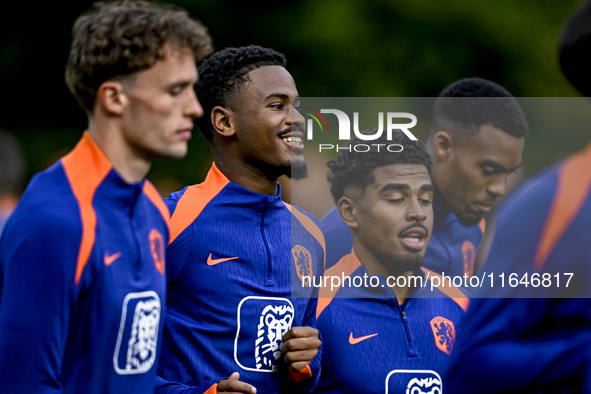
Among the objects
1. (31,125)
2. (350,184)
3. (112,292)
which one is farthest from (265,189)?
(31,125)

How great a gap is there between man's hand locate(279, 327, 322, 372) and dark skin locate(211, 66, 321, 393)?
26.6 inches

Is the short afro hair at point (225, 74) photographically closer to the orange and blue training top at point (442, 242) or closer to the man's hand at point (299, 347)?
the orange and blue training top at point (442, 242)

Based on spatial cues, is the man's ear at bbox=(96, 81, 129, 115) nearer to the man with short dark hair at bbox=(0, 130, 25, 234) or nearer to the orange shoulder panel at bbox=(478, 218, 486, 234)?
the orange shoulder panel at bbox=(478, 218, 486, 234)

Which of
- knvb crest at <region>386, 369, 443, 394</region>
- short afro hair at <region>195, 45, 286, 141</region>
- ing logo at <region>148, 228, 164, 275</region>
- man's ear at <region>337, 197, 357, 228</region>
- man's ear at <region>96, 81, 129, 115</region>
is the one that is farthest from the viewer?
short afro hair at <region>195, 45, 286, 141</region>

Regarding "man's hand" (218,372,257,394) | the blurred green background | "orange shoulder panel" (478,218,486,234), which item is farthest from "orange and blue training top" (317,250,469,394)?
the blurred green background

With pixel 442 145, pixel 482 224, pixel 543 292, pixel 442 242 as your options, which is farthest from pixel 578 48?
pixel 442 242

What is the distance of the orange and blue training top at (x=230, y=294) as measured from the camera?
2.82 m

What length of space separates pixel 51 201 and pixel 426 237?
152cm

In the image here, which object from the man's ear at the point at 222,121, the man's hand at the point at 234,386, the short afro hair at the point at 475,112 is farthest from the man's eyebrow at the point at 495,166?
the man's hand at the point at 234,386

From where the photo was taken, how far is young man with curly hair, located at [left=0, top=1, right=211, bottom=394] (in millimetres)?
2020

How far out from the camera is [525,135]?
2768 mm

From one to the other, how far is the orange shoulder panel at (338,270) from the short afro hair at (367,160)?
247 mm

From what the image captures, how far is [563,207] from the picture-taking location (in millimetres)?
1924

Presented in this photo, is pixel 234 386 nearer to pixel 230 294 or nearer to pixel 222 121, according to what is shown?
pixel 230 294
